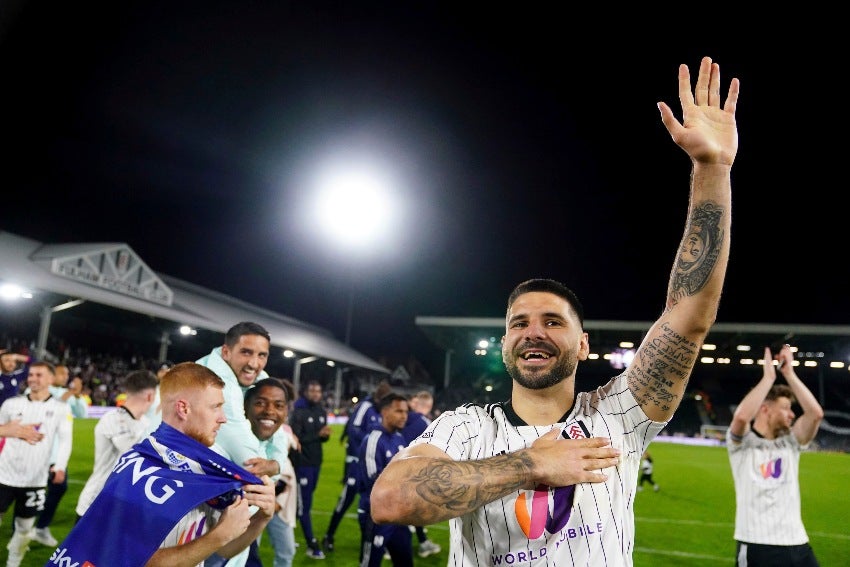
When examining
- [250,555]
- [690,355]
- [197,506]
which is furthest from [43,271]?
[690,355]

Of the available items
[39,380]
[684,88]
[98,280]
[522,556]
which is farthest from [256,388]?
[98,280]

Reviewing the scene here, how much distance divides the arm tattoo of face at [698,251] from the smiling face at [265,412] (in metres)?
3.52

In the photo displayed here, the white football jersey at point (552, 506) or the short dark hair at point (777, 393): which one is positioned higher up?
the short dark hair at point (777, 393)

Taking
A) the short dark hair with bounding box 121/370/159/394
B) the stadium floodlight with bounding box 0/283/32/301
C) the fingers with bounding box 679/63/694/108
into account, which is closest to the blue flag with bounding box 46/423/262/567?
the fingers with bounding box 679/63/694/108

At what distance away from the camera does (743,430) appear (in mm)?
5625

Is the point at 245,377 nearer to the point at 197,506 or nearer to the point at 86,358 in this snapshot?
the point at 197,506

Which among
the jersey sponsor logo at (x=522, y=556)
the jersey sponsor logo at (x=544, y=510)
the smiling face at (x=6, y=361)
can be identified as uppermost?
the smiling face at (x=6, y=361)

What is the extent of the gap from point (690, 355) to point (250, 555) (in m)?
4.50

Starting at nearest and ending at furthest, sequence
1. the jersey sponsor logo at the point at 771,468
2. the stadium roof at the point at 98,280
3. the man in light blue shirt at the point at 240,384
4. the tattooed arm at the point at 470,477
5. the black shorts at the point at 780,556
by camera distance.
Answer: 1. the tattooed arm at the point at 470,477
2. the man in light blue shirt at the point at 240,384
3. the black shorts at the point at 780,556
4. the jersey sponsor logo at the point at 771,468
5. the stadium roof at the point at 98,280

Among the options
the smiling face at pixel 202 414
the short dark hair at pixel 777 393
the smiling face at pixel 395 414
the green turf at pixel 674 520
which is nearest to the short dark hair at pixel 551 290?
the smiling face at pixel 202 414

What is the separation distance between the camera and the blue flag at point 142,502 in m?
2.57

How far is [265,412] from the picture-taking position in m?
4.93

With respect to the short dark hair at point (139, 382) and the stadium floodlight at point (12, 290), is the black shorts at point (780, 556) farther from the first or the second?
the stadium floodlight at point (12, 290)

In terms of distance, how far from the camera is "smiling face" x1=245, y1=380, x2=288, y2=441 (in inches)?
194
